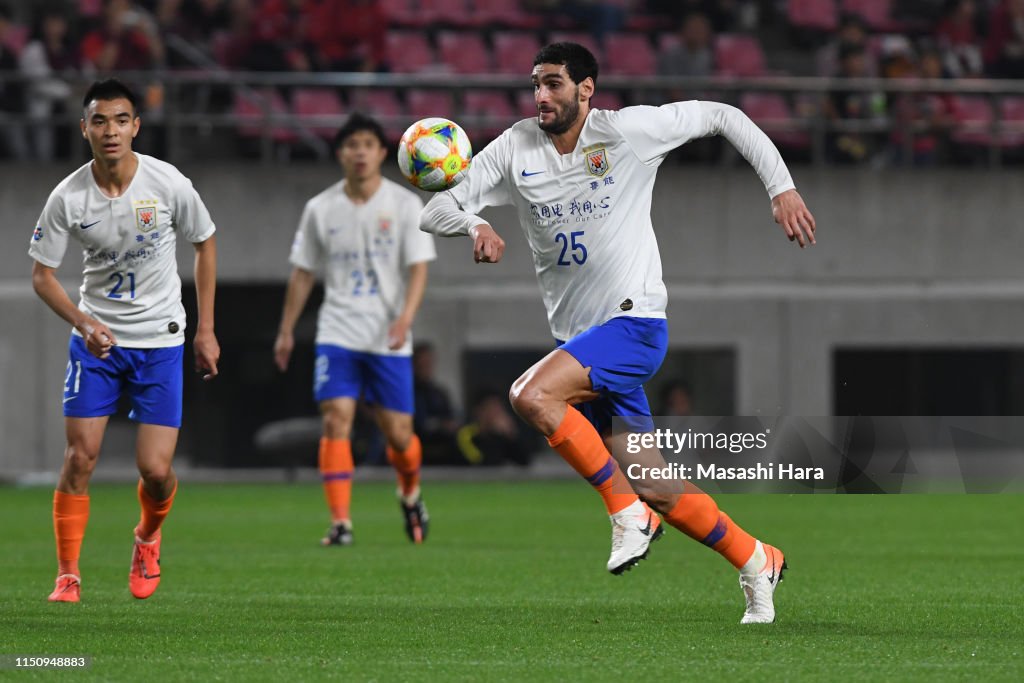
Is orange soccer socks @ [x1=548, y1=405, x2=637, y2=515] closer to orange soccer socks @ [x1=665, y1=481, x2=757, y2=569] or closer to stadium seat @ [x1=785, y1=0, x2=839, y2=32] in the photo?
orange soccer socks @ [x1=665, y1=481, x2=757, y2=569]

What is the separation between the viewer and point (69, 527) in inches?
294

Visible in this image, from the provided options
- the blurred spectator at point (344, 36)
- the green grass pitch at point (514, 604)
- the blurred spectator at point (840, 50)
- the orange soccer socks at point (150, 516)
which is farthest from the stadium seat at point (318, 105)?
the orange soccer socks at point (150, 516)

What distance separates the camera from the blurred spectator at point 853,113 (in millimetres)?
18156

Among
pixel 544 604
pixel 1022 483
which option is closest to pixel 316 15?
pixel 1022 483

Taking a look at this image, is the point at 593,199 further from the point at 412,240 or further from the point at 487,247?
the point at 412,240

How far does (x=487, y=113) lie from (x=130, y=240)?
35.1 feet

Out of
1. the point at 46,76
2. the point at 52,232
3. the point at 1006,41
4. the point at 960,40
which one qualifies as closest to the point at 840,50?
the point at 960,40

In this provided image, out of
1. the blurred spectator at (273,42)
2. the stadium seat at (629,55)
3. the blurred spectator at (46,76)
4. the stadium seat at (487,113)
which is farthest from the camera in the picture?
the stadium seat at (629,55)

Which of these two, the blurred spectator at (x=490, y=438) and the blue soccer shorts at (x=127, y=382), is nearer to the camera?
the blue soccer shorts at (x=127, y=382)

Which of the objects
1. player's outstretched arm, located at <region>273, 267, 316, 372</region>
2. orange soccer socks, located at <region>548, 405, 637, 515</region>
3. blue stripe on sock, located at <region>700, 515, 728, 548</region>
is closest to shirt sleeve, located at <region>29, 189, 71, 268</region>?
orange soccer socks, located at <region>548, 405, 637, 515</region>

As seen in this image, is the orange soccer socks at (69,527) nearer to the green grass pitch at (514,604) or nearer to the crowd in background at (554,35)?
the green grass pitch at (514,604)

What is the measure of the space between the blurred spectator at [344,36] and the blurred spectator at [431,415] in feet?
10.2

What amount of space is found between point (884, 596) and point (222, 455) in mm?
11600

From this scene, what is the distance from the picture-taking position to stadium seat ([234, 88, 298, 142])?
17.5 meters
